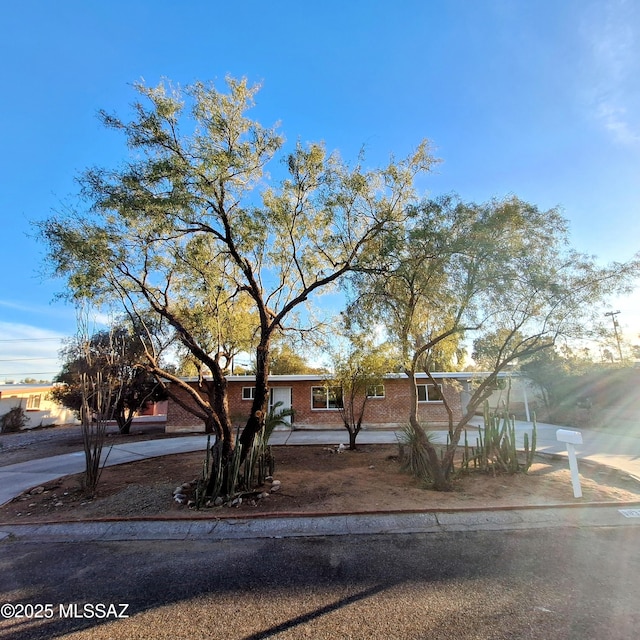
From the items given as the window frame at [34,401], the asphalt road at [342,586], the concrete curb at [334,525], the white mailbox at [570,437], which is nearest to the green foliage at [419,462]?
the concrete curb at [334,525]

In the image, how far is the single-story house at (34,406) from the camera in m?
26.7

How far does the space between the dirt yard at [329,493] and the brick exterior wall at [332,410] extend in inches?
384

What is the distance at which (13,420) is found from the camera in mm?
25047

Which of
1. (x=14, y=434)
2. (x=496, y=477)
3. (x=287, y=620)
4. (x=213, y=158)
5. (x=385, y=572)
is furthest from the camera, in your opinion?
(x=14, y=434)

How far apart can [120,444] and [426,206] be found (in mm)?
14955

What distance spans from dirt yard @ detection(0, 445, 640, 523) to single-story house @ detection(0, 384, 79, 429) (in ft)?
69.3

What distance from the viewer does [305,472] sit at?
878 centimetres

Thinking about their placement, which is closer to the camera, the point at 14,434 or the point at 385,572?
the point at 385,572

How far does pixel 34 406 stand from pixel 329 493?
32.3 meters

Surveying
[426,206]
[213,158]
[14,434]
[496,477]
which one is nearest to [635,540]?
[496,477]

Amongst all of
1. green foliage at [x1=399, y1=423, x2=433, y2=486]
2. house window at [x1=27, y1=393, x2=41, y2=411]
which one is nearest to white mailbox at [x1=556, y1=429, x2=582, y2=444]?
green foliage at [x1=399, y1=423, x2=433, y2=486]

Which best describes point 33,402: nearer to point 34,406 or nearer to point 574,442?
point 34,406

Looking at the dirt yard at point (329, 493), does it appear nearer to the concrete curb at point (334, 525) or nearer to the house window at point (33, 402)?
the concrete curb at point (334, 525)

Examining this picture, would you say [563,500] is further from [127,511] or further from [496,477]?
[127,511]
